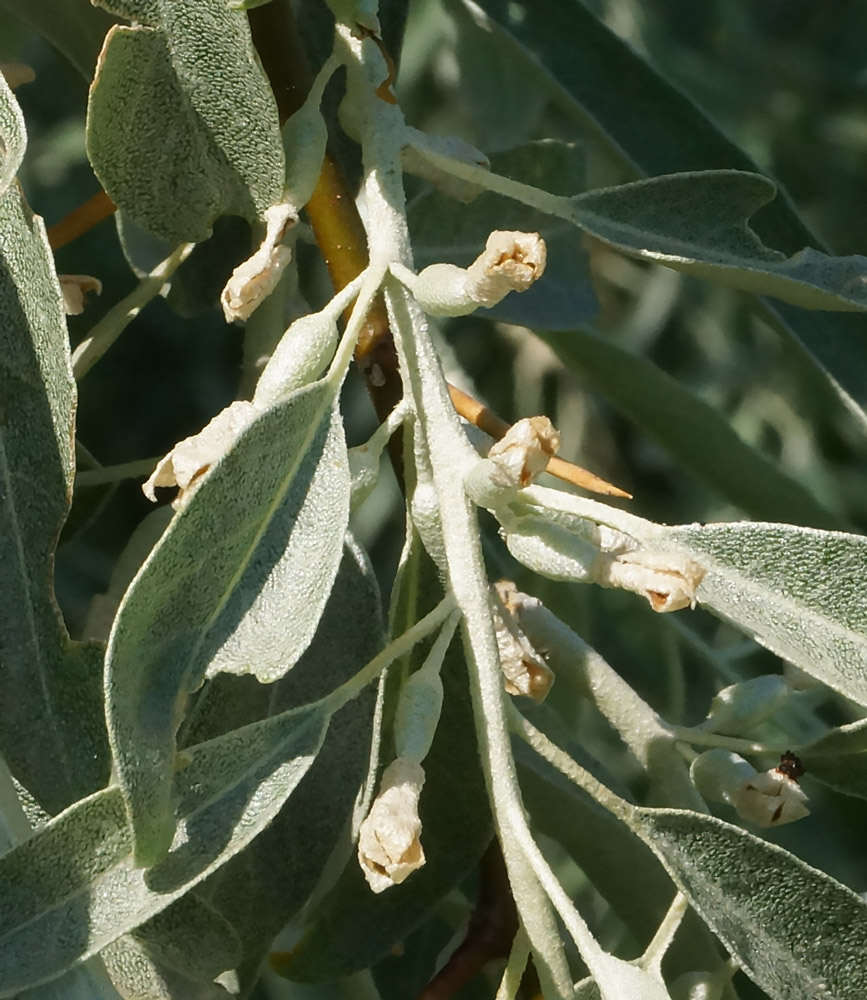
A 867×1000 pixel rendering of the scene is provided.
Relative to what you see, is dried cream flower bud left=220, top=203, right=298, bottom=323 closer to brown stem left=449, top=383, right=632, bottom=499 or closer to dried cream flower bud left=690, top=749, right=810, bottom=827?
brown stem left=449, top=383, right=632, bottom=499

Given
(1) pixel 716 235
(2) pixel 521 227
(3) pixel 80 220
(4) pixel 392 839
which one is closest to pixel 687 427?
(2) pixel 521 227

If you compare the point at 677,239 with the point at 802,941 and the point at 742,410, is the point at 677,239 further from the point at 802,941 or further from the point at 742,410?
the point at 742,410

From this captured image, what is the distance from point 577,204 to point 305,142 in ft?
0.41

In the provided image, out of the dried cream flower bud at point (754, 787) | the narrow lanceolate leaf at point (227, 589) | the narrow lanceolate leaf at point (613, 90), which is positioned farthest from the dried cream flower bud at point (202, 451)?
the narrow lanceolate leaf at point (613, 90)

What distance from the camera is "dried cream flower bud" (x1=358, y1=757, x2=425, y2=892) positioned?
390mm

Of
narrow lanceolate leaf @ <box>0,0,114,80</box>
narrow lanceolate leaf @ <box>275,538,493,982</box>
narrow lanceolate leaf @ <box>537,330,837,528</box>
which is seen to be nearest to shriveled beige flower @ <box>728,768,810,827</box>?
narrow lanceolate leaf @ <box>275,538,493,982</box>

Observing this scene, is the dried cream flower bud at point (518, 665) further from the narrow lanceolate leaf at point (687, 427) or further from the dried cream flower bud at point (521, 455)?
the narrow lanceolate leaf at point (687, 427)

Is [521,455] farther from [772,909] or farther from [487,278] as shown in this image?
[772,909]

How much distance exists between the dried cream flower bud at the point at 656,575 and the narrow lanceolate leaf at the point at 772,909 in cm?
9

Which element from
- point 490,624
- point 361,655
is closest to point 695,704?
point 361,655

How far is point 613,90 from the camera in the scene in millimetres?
768

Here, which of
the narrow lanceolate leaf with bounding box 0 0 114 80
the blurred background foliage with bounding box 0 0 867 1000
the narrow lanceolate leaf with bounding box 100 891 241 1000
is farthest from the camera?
the blurred background foliage with bounding box 0 0 867 1000

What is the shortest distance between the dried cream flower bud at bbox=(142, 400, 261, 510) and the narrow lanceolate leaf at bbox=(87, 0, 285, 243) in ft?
0.35

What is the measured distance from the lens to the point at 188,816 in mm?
428
